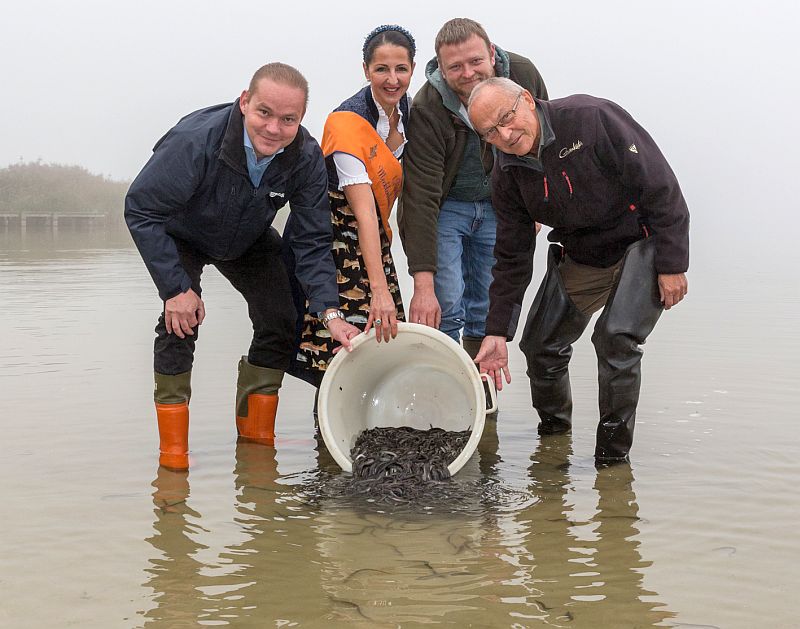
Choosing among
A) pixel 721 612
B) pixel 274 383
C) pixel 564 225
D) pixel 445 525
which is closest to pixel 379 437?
pixel 274 383

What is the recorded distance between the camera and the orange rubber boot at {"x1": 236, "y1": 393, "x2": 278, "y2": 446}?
201 inches

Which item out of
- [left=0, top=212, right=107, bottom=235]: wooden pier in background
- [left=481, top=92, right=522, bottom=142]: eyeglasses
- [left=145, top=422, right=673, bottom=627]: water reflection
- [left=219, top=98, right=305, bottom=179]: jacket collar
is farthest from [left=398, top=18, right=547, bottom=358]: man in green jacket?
[left=0, top=212, right=107, bottom=235]: wooden pier in background

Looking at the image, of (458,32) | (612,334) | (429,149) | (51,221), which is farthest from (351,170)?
(51,221)

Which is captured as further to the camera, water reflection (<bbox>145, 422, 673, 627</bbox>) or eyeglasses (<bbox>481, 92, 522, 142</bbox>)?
eyeglasses (<bbox>481, 92, 522, 142</bbox>)

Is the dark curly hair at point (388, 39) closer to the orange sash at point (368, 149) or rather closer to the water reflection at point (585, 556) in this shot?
the orange sash at point (368, 149)

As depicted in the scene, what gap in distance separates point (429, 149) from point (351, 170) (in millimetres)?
491

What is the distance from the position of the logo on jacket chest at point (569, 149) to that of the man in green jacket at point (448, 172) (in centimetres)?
70

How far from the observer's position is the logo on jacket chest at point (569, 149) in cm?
428

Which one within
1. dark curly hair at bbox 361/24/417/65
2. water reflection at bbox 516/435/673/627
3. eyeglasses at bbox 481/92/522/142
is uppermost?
dark curly hair at bbox 361/24/417/65

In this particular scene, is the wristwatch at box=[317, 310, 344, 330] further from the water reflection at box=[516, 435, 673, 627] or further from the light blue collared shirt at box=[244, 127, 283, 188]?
the water reflection at box=[516, 435, 673, 627]

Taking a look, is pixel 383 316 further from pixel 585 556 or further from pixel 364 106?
pixel 585 556

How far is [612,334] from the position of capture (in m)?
4.38

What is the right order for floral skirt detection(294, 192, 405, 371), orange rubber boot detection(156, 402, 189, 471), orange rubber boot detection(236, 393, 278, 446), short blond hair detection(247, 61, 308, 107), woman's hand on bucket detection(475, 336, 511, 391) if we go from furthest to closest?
orange rubber boot detection(236, 393, 278, 446) < floral skirt detection(294, 192, 405, 371) < woman's hand on bucket detection(475, 336, 511, 391) < orange rubber boot detection(156, 402, 189, 471) < short blond hair detection(247, 61, 308, 107)

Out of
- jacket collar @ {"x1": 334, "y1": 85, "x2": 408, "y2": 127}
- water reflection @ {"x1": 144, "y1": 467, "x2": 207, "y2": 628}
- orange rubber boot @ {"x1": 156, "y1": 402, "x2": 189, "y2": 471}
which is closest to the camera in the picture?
water reflection @ {"x1": 144, "y1": 467, "x2": 207, "y2": 628}
